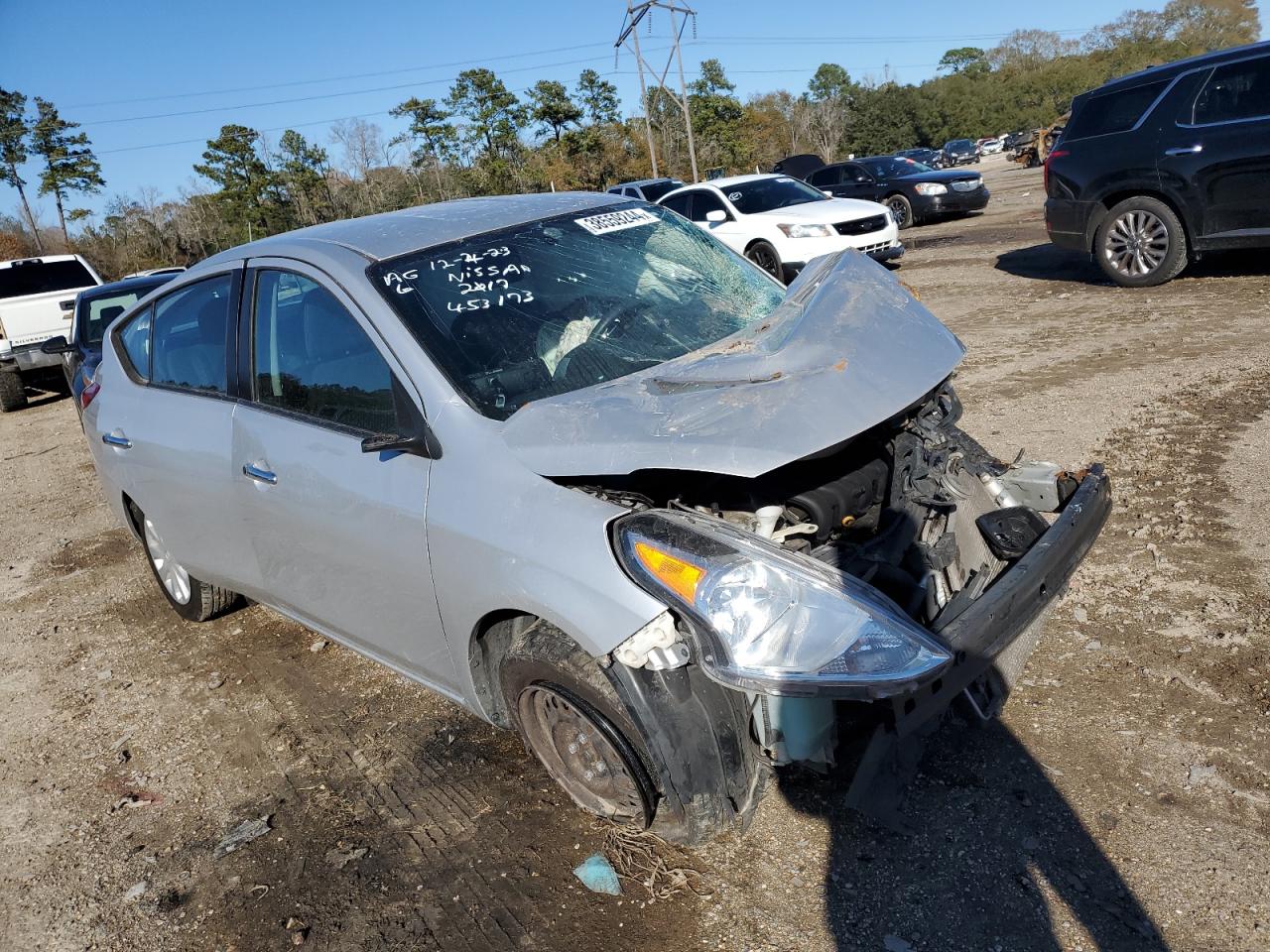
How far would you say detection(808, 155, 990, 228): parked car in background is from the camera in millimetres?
18531

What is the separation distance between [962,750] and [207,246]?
140 feet

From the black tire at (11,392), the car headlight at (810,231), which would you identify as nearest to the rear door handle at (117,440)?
the car headlight at (810,231)

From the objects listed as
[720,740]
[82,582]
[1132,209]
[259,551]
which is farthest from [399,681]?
[1132,209]

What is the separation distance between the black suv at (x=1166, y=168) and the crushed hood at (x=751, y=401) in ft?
22.4

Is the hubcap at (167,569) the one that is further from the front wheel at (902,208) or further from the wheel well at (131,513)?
the front wheel at (902,208)

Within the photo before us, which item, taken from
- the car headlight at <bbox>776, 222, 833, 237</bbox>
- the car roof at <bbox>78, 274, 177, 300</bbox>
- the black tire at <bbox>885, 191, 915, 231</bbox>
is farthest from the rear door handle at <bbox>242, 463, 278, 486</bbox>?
the black tire at <bbox>885, 191, 915, 231</bbox>

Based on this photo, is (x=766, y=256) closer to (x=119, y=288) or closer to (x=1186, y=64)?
(x=1186, y=64)

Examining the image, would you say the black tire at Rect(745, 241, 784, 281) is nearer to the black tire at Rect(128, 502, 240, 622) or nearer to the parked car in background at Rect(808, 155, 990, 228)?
the parked car in background at Rect(808, 155, 990, 228)

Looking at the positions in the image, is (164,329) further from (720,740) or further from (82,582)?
(720,740)

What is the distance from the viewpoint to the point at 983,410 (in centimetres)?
646

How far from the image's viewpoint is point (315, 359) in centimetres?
334

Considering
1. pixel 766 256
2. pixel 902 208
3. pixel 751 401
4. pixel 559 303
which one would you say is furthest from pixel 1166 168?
pixel 902 208

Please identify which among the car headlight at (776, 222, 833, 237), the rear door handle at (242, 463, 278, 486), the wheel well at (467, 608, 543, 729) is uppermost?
the rear door handle at (242, 463, 278, 486)

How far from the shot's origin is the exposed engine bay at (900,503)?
2.77 meters
